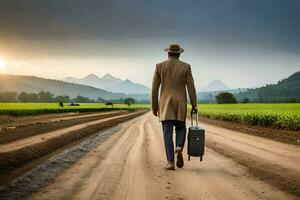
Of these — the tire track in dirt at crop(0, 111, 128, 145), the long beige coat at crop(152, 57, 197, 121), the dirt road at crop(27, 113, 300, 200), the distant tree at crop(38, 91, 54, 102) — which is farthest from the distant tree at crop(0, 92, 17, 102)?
the long beige coat at crop(152, 57, 197, 121)

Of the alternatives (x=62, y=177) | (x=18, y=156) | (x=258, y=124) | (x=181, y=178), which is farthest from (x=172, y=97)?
(x=258, y=124)

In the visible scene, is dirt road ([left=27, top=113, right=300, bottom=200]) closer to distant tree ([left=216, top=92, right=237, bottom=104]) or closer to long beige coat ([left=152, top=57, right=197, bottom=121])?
long beige coat ([left=152, top=57, right=197, bottom=121])

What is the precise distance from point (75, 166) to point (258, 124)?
23.6m

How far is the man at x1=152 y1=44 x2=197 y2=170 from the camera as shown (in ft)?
37.1

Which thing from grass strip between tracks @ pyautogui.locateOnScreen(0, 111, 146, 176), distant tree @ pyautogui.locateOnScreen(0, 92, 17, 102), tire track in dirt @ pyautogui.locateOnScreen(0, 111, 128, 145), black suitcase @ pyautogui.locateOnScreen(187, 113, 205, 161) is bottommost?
grass strip between tracks @ pyautogui.locateOnScreen(0, 111, 146, 176)

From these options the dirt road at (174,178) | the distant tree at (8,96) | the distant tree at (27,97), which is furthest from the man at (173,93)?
the distant tree at (27,97)

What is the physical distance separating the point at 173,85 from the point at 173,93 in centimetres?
18

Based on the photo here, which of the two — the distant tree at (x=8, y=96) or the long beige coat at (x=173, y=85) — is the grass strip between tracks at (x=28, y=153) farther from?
the distant tree at (x=8, y=96)

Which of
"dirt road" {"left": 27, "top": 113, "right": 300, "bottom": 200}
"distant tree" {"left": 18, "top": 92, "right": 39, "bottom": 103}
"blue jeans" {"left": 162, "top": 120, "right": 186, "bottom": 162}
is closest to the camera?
"dirt road" {"left": 27, "top": 113, "right": 300, "bottom": 200}

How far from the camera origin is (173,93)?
37.7 ft

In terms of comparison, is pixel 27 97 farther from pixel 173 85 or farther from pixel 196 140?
pixel 196 140

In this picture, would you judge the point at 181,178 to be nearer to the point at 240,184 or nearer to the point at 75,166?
the point at 240,184

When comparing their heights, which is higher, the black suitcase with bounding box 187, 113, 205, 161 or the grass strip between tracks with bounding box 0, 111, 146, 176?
the black suitcase with bounding box 187, 113, 205, 161

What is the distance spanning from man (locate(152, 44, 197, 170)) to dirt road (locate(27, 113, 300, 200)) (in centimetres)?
83
